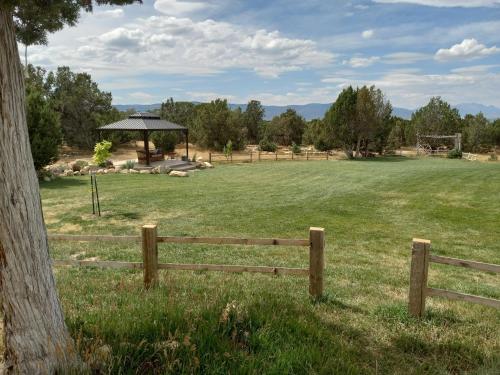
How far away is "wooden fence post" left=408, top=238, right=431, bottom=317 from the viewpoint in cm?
464

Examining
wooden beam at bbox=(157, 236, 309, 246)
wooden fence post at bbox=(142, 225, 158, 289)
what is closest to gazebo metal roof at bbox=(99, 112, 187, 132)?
wooden fence post at bbox=(142, 225, 158, 289)

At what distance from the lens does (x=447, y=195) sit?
57.3 feet

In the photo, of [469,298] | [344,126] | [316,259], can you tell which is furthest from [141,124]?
[469,298]

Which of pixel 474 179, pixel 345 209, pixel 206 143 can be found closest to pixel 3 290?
pixel 345 209

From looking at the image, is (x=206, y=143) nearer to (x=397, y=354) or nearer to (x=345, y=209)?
(x=345, y=209)

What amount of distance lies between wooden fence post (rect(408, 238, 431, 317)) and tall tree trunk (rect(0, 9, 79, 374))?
3741 millimetres

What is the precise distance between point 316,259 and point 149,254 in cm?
232

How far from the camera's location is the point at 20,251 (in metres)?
3.04

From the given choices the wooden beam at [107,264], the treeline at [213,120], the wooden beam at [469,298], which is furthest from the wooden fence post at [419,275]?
the treeline at [213,120]

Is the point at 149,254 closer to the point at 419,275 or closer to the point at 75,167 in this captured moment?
the point at 419,275

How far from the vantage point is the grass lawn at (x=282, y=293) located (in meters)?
3.54

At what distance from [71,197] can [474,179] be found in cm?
2075

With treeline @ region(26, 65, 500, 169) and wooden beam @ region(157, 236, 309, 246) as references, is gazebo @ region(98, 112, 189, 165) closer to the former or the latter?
treeline @ region(26, 65, 500, 169)

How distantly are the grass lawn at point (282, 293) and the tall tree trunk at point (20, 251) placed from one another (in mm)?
345
